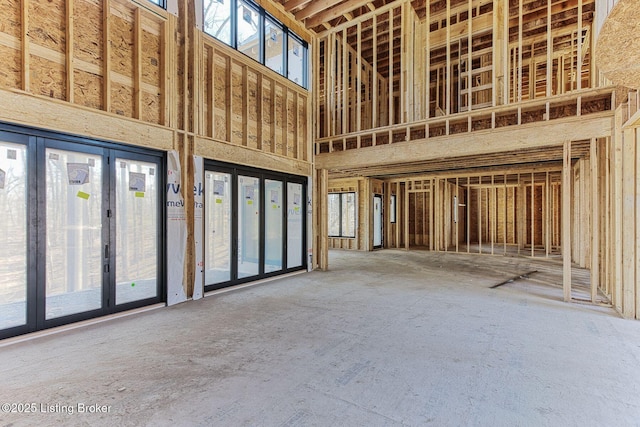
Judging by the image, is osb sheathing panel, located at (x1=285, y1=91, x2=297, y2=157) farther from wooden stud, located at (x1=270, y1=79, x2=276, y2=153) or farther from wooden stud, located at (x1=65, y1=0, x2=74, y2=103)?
wooden stud, located at (x1=65, y1=0, x2=74, y2=103)

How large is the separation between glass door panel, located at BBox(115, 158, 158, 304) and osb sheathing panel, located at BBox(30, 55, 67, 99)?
981 mm

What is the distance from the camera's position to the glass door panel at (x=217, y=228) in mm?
5387

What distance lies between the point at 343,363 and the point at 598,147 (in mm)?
5669

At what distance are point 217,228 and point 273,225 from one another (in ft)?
4.63

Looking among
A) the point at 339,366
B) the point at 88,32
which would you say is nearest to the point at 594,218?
the point at 339,366

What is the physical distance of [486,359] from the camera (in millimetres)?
2904

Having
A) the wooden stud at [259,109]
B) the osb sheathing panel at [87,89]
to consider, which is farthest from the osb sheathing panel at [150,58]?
the wooden stud at [259,109]

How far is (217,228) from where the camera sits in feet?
18.2

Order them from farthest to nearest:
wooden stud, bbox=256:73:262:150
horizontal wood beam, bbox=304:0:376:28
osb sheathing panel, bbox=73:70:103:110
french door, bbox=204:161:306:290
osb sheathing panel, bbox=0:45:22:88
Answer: horizontal wood beam, bbox=304:0:376:28, wooden stud, bbox=256:73:262:150, french door, bbox=204:161:306:290, osb sheathing panel, bbox=73:70:103:110, osb sheathing panel, bbox=0:45:22:88

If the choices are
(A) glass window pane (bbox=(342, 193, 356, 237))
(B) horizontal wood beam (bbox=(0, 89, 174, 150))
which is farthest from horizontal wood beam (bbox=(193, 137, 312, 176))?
(A) glass window pane (bbox=(342, 193, 356, 237))

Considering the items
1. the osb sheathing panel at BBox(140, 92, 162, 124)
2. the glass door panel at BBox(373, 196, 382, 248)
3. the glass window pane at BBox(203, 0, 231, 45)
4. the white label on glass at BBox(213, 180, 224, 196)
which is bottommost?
the glass door panel at BBox(373, 196, 382, 248)

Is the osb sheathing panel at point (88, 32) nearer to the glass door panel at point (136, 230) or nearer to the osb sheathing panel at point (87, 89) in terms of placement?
the osb sheathing panel at point (87, 89)

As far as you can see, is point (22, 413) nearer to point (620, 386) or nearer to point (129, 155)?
point (129, 155)

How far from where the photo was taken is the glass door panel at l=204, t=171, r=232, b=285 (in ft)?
17.7
